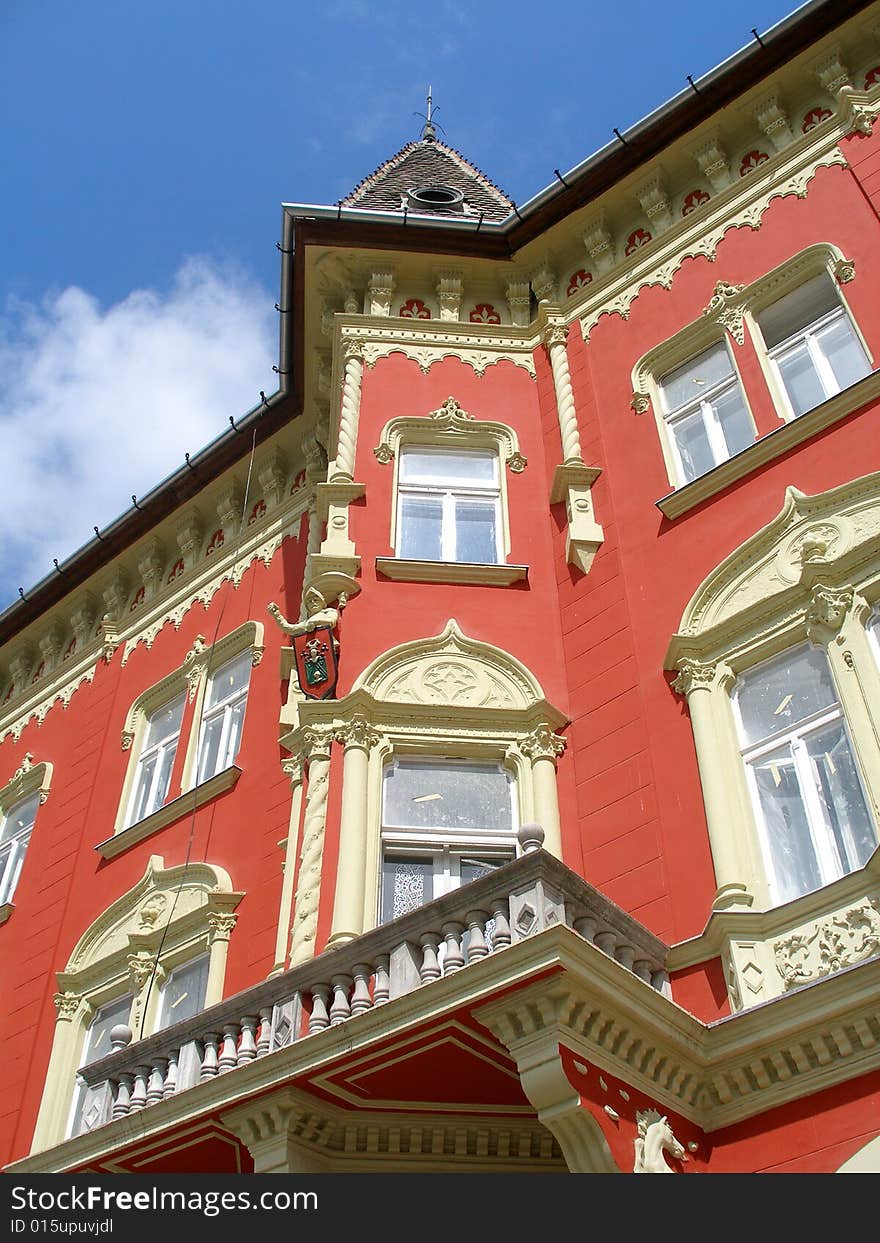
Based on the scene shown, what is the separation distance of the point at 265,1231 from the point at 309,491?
10890 millimetres

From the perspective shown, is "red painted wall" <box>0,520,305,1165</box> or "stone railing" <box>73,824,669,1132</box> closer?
"stone railing" <box>73,824,669,1132</box>

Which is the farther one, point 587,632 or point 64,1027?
point 64,1027

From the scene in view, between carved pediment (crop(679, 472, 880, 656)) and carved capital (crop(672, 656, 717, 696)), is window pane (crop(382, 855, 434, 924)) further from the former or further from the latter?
carved pediment (crop(679, 472, 880, 656))

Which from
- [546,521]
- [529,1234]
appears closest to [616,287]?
[546,521]

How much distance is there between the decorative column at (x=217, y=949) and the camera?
11.6 metres

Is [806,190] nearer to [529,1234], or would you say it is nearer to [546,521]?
[546,521]

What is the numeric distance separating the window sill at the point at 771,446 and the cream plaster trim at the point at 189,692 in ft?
18.7

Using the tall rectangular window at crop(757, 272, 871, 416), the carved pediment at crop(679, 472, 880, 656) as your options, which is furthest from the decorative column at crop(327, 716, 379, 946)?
the tall rectangular window at crop(757, 272, 871, 416)

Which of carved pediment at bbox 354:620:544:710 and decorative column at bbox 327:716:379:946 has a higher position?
carved pediment at bbox 354:620:544:710

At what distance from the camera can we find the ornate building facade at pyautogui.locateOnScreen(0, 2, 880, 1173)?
7785 millimetres

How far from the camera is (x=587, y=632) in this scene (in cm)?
1146

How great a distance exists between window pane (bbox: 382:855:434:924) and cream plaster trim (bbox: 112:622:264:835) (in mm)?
4898

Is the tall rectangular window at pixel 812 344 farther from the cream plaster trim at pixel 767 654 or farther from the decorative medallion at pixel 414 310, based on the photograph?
the decorative medallion at pixel 414 310

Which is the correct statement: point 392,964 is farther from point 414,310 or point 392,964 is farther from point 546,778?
point 414,310
